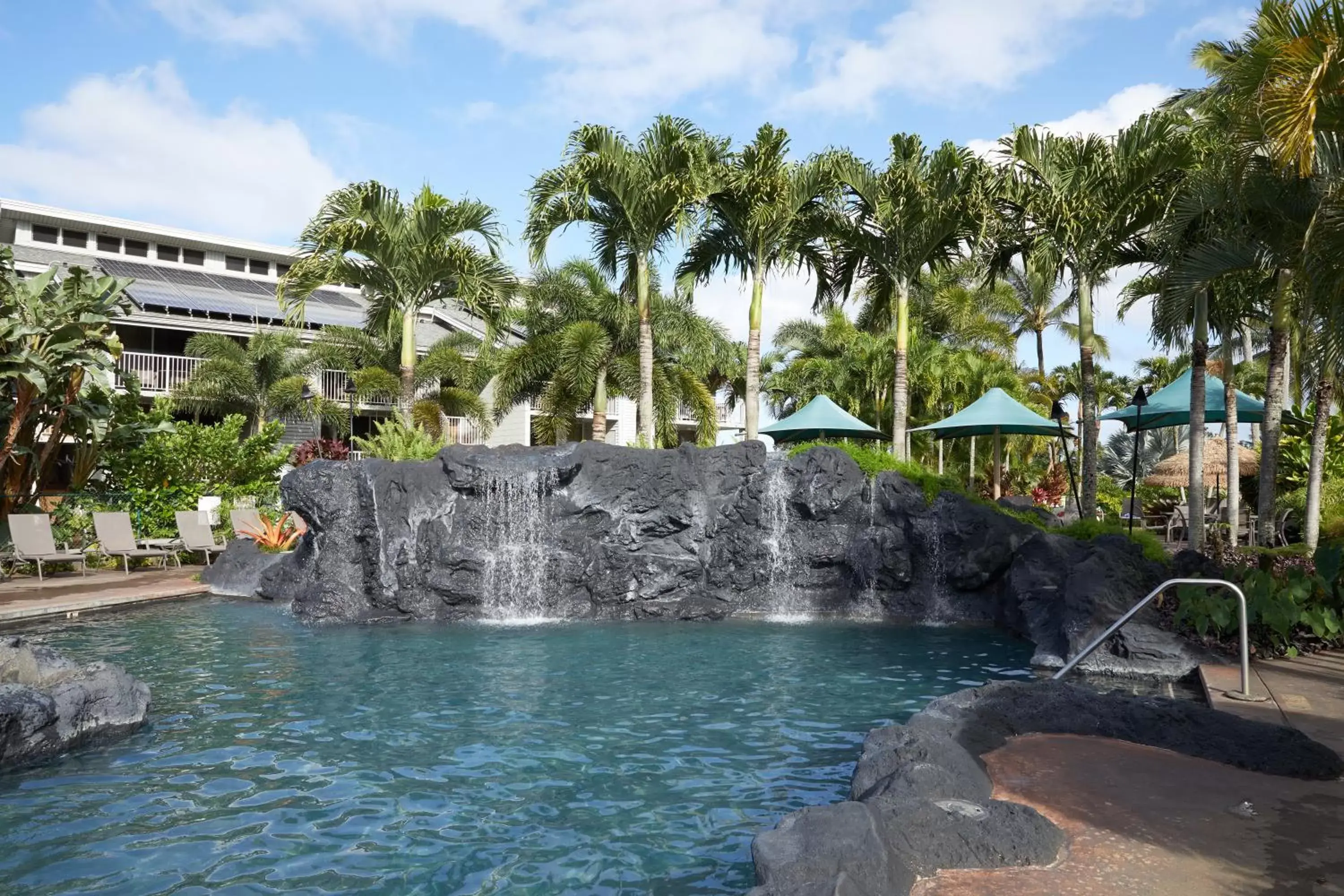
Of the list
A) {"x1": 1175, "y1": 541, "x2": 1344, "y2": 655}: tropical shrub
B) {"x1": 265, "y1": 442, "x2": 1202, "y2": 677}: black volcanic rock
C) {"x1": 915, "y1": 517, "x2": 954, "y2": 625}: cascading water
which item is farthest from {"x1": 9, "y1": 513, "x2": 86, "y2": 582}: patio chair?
{"x1": 1175, "y1": 541, "x2": 1344, "y2": 655}: tropical shrub

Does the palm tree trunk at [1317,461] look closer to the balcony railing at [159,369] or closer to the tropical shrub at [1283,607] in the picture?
the tropical shrub at [1283,607]

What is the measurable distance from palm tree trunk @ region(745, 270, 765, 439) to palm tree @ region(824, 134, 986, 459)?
233 centimetres

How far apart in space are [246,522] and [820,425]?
12480mm

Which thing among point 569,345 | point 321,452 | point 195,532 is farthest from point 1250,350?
point 195,532

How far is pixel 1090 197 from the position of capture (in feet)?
57.5

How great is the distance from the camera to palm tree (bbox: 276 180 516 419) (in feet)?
64.1

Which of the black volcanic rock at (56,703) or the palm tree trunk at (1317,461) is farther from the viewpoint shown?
the palm tree trunk at (1317,461)

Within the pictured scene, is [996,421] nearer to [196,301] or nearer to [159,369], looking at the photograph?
[159,369]

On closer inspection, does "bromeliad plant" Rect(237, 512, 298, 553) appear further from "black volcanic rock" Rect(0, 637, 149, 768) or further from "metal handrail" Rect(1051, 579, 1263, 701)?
"metal handrail" Rect(1051, 579, 1263, 701)

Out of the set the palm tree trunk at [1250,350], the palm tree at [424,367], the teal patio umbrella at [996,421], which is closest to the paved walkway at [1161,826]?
the teal patio umbrella at [996,421]

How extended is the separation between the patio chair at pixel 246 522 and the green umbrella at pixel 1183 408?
60.4 ft

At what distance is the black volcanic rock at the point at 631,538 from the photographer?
607 inches

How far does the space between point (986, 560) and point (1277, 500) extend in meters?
10.5

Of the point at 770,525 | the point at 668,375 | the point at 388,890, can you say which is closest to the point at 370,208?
the point at 770,525
